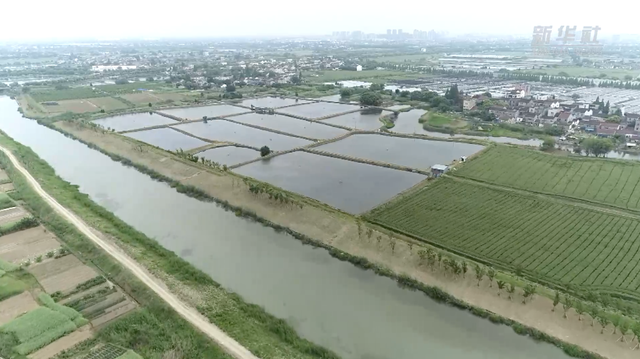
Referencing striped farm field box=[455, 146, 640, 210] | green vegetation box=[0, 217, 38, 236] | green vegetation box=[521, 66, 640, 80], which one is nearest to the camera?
green vegetation box=[0, 217, 38, 236]

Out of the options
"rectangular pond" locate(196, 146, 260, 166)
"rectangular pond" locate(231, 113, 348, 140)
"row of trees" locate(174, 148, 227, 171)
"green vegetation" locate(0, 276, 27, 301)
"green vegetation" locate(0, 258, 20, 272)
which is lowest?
"green vegetation" locate(0, 276, 27, 301)

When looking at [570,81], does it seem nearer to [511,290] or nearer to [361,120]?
[361,120]

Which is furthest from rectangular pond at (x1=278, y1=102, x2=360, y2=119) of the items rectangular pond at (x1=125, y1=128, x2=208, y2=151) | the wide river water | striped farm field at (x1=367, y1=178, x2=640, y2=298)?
striped farm field at (x1=367, y1=178, x2=640, y2=298)

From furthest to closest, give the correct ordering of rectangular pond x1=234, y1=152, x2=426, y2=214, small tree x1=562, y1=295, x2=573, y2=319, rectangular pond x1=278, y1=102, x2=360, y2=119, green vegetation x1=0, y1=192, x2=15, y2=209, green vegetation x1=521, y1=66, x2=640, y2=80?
1. green vegetation x1=521, y1=66, x2=640, y2=80
2. rectangular pond x1=278, y1=102, x2=360, y2=119
3. rectangular pond x1=234, y1=152, x2=426, y2=214
4. green vegetation x1=0, y1=192, x2=15, y2=209
5. small tree x1=562, y1=295, x2=573, y2=319

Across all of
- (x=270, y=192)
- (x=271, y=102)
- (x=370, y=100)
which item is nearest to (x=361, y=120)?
(x=370, y=100)

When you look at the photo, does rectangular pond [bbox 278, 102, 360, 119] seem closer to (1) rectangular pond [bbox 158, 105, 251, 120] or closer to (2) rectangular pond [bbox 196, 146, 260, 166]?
(1) rectangular pond [bbox 158, 105, 251, 120]

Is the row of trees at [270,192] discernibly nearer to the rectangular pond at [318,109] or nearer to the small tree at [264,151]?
the small tree at [264,151]

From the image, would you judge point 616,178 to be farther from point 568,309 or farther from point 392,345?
point 392,345
